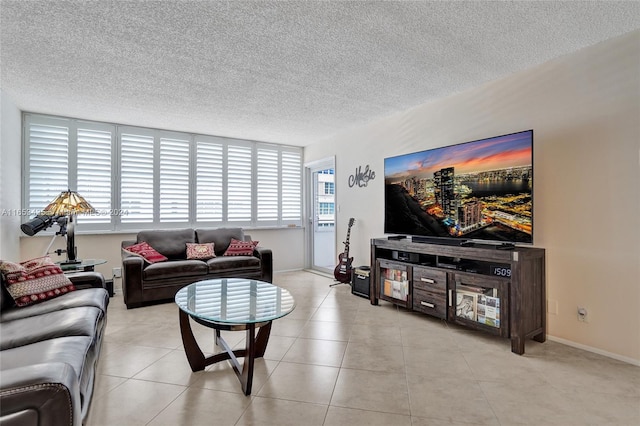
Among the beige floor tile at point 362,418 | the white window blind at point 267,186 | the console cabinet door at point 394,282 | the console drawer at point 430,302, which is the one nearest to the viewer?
the beige floor tile at point 362,418

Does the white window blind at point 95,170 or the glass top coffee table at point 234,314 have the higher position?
the white window blind at point 95,170

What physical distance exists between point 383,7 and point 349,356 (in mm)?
2512

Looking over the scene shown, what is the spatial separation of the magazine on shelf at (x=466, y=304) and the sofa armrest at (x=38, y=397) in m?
2.84

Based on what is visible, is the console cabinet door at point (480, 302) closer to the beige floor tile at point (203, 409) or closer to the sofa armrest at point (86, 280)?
the beige floor tile at point (203, 409)

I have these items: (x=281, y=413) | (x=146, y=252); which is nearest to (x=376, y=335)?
(x=281, y=413)

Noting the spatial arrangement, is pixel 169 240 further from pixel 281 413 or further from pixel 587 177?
pixel 587 177

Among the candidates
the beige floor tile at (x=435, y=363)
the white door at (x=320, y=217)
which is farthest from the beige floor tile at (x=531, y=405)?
the white door at (x=320, y=217)

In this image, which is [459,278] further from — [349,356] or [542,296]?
[349,356]

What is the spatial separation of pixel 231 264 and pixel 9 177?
8.82 feet

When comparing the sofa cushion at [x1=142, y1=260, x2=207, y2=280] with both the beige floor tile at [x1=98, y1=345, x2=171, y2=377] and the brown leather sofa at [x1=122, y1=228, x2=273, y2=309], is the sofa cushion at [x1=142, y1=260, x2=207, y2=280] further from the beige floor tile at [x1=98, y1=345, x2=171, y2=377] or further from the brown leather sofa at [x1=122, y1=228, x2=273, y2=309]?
the beige floor tile at [x1=98, y1=345, x2=171, y2=377]

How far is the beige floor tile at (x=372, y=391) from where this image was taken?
6.14ft

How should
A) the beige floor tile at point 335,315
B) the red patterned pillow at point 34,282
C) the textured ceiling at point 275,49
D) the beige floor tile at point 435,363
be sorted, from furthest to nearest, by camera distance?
1. the beige floor tile at point 335,315
2. the red patterned pillow at point 34,282
3. the beige floor tile at point 435,363
4. the textured ceiling at point 275,49

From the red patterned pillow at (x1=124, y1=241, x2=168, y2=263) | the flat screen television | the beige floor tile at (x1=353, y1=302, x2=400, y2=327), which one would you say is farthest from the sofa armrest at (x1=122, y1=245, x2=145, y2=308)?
the flat screen television

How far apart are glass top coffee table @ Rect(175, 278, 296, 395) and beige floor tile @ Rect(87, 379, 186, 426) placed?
0.92 ft
